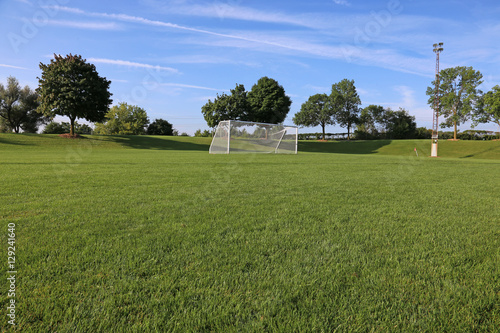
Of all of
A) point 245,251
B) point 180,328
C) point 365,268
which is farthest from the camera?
point 245,251

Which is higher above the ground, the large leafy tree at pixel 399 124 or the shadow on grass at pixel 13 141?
the large leafy tree at pixel 399 124

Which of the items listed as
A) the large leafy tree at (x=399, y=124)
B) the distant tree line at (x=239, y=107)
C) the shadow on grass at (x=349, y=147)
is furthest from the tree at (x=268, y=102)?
the large leafy tree at (x=399, y=124)

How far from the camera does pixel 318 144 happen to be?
5116 cm

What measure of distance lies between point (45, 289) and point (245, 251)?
5.54 ft

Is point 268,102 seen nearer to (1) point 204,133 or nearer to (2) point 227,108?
(2) point 227,108

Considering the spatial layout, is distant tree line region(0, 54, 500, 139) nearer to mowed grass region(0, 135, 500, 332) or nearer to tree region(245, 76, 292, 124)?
tree region(245, 76, 292, 124)

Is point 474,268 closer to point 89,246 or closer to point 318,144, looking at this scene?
point 89,246

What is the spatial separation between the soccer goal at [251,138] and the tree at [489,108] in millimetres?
36016

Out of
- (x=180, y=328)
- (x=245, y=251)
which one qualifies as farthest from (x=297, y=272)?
(x=180, y=328)

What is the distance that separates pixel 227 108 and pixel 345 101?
1156 inches

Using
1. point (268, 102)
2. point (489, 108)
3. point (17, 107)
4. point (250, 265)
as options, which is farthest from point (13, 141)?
point (489, 108)

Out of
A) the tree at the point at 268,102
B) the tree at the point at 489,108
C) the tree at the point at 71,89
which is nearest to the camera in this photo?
the tree at the point at 71,89

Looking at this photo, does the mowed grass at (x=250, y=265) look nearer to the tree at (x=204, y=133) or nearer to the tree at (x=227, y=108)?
the tree at (x=227, y=108)

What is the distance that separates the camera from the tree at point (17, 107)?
48219 millimetres
